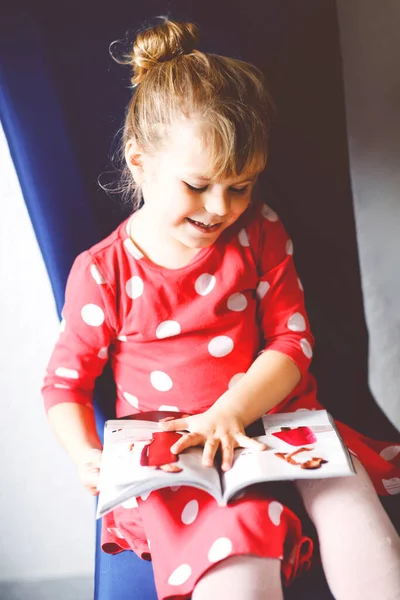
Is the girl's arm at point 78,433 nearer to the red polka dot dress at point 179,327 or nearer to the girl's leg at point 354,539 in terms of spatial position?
the red polka dot dress at point 179,327

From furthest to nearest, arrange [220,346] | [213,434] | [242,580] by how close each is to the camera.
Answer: [220,346]
[213,434]
[242,580]

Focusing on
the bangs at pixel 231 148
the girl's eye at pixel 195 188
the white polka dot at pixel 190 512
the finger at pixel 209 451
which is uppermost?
the bangs at pixel 231 148

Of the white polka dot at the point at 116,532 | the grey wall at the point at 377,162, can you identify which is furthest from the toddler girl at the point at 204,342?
the grey wall at the point at 377,162

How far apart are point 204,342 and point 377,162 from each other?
0.35 m

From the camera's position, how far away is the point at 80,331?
862mm

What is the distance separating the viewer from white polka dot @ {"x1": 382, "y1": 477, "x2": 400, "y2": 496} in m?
0.88

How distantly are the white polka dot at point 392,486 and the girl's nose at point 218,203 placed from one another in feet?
1.43

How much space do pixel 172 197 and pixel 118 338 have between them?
0.73ft

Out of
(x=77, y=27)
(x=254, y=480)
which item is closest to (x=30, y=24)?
(x=77, y=27)

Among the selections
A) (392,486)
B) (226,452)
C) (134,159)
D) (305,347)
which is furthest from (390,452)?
(134,159)

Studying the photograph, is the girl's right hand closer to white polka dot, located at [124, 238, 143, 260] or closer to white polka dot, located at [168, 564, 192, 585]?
white polka dot, located at [168, 564, 192, 585]

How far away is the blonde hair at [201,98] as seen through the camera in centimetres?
75

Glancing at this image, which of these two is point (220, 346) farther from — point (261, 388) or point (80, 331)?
point (80, 331)

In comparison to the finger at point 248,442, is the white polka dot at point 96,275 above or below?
above
